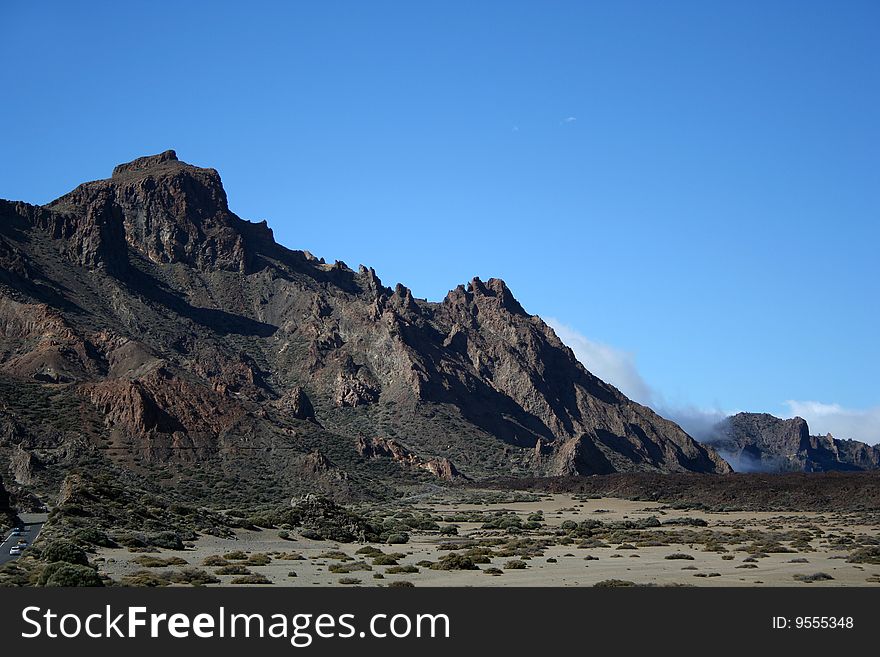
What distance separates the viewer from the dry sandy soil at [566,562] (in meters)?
42.8

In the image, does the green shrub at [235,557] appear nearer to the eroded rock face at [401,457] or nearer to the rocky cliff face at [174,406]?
the rocky cliff face at [174,406]

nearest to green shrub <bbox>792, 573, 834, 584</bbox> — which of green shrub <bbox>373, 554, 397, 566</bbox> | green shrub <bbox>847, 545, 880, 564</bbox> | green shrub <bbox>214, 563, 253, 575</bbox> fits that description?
green shrub <bbox>847, 545, 880, 564</bbox>

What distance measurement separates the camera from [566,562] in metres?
52.7

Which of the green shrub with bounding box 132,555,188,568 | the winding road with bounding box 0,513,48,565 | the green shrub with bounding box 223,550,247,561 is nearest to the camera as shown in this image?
the green shrub with bounding box 132,555,188,568

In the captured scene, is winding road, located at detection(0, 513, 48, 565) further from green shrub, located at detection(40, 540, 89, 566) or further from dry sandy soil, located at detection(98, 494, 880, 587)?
dry sandy soil, located at detection(98, 494, 880, 587)

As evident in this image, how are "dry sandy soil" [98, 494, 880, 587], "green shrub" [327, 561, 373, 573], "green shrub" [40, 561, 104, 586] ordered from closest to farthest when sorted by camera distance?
"green shrub" [40, 561, 104, 586] → "dry sandy soil" [98, 494, 880, 587] → "green shrub" [327, 561, 373, 573]

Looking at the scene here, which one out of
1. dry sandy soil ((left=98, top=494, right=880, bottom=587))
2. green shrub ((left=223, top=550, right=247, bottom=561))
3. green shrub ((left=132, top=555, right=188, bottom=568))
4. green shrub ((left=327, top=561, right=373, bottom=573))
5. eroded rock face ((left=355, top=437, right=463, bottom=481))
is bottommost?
dry sandy soil ((left=98, top=494, right=880, bottom=587))

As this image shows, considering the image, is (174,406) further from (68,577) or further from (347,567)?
(68,577)

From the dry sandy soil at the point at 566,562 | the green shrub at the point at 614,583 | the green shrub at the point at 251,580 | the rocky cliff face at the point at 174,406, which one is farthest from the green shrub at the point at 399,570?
the rocky cliff face at the point at 174,406

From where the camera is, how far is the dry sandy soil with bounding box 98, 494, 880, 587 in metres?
42.8

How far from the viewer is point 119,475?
100 metres

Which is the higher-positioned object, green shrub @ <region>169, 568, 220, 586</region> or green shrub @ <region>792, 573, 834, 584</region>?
green shrub @ <region>169, 568, 220, 586</region>

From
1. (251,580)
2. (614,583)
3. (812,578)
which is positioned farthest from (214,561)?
(812,578)
